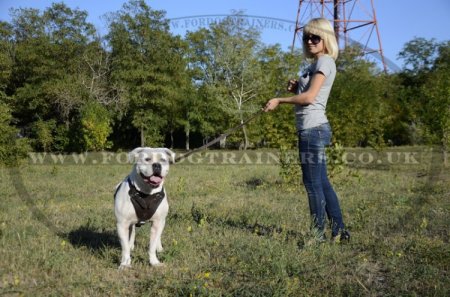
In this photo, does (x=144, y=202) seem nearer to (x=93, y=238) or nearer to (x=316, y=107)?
(x=93, y=238)

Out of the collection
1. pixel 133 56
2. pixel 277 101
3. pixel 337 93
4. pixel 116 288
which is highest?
pixel 133 56

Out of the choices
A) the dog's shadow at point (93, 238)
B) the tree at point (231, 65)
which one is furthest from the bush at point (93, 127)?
the dog's shadow at point (93, 238)

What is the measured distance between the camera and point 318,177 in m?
4.31

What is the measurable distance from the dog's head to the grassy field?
773 millimetres

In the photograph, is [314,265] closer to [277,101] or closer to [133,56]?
[277,101]

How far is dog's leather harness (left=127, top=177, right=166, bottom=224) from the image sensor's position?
3.79 m

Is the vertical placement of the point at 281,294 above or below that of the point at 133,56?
below

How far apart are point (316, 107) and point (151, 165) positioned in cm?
174

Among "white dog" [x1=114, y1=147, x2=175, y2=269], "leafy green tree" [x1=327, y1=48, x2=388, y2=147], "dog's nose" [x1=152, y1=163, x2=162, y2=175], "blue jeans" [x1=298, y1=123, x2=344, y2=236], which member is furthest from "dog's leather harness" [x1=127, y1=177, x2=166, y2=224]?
"leafy green tree" [x1=327, y1=48, x2=388, y2=147]

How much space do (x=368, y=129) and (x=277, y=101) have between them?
64.2ft

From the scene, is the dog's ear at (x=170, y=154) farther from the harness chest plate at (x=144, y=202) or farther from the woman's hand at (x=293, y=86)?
the woman's hand at (x=293, y=86)

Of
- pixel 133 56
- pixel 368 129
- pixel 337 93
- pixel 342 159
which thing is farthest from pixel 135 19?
pixel 342 159

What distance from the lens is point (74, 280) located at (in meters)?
3.46

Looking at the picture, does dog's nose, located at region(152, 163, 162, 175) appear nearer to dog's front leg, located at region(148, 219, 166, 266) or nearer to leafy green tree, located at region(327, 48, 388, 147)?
dog's front leg, located at region(148, 219, 166, 266)
